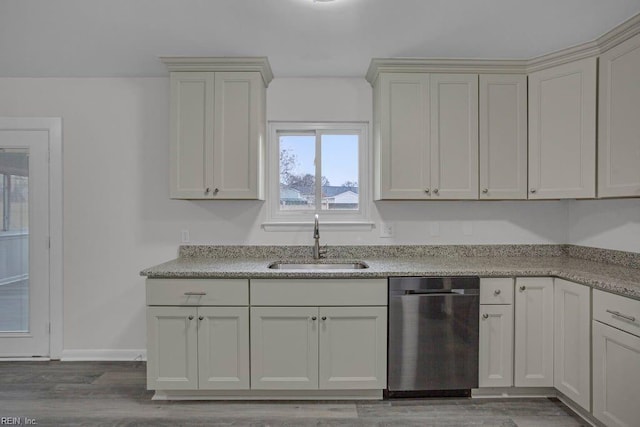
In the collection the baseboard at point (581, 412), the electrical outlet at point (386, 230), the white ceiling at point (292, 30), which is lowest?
the baseboard at point (581, 412)

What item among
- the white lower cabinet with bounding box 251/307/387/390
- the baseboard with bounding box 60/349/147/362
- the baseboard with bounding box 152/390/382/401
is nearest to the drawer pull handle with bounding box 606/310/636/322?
the white lower cabinet with bounding box 251/307/387/390

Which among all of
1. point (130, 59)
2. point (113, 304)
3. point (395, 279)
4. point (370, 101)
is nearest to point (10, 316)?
point (113, 304)

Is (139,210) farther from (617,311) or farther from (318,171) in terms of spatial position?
(617,311)

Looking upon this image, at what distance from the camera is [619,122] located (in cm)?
217

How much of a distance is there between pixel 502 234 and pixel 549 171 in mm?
633

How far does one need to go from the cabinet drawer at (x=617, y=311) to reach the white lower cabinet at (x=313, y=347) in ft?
3.86

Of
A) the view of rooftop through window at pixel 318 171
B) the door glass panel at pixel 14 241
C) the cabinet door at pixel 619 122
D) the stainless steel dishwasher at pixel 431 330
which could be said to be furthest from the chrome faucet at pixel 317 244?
the door glass panel at pixel 14 241

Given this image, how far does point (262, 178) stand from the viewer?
2818 mm

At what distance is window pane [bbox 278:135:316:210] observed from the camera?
3043mm

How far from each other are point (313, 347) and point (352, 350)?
0.25 meters

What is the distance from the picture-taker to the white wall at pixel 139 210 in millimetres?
2938

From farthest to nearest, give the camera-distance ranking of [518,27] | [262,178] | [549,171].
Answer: [262,178]
[549,171]
[518,27]

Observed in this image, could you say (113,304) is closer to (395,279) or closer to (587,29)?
(395,279)

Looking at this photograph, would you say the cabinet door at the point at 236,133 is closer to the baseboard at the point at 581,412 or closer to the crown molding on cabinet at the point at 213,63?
the crown molding on cabinet at the point at 213,63
